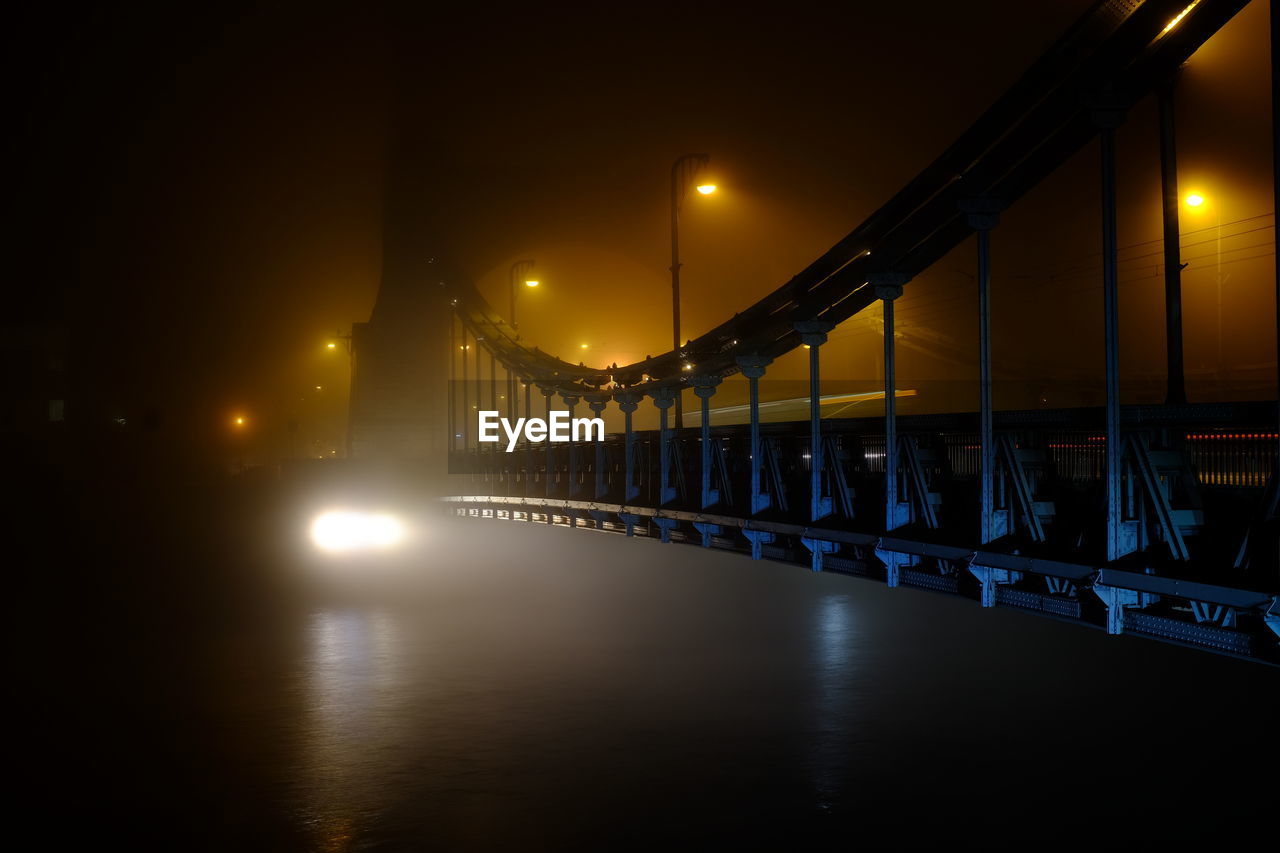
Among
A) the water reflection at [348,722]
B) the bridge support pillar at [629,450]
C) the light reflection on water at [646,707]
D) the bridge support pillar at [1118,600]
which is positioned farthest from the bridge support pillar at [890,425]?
the bridge support pillar at [629,450]

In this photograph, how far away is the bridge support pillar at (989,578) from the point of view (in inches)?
552

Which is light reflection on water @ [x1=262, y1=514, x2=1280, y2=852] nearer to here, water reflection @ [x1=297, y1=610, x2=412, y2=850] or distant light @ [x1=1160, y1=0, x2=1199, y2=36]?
water reflection @ [x1=297, y1=610, x2=412, y2=850]

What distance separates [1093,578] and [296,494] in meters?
71.8

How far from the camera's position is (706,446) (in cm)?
2591

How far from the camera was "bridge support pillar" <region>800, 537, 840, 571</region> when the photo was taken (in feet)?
62.2

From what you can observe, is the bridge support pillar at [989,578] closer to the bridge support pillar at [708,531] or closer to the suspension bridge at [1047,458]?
the suspension bridge at [1047,458]

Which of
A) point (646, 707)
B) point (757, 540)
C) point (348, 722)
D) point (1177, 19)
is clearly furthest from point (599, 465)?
point (1177, 19)

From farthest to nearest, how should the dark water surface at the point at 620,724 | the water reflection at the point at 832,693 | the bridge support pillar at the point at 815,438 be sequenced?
the bridge support pillar at the point at 815,438, the water reflection at the point at 832,693, the dark water surface at the point at 620,724

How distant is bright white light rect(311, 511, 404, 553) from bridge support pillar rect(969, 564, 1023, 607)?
35856 mm

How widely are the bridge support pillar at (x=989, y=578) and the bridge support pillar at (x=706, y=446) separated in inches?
447

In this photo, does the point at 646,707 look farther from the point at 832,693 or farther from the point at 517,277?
the point at 517,277

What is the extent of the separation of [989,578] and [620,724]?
513 centimetres

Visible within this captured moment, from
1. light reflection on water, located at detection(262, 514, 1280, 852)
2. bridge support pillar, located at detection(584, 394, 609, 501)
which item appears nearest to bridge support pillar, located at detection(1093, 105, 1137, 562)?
light reflection on water, located at detection(262, 514, 1280, 852)

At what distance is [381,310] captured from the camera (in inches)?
2992
